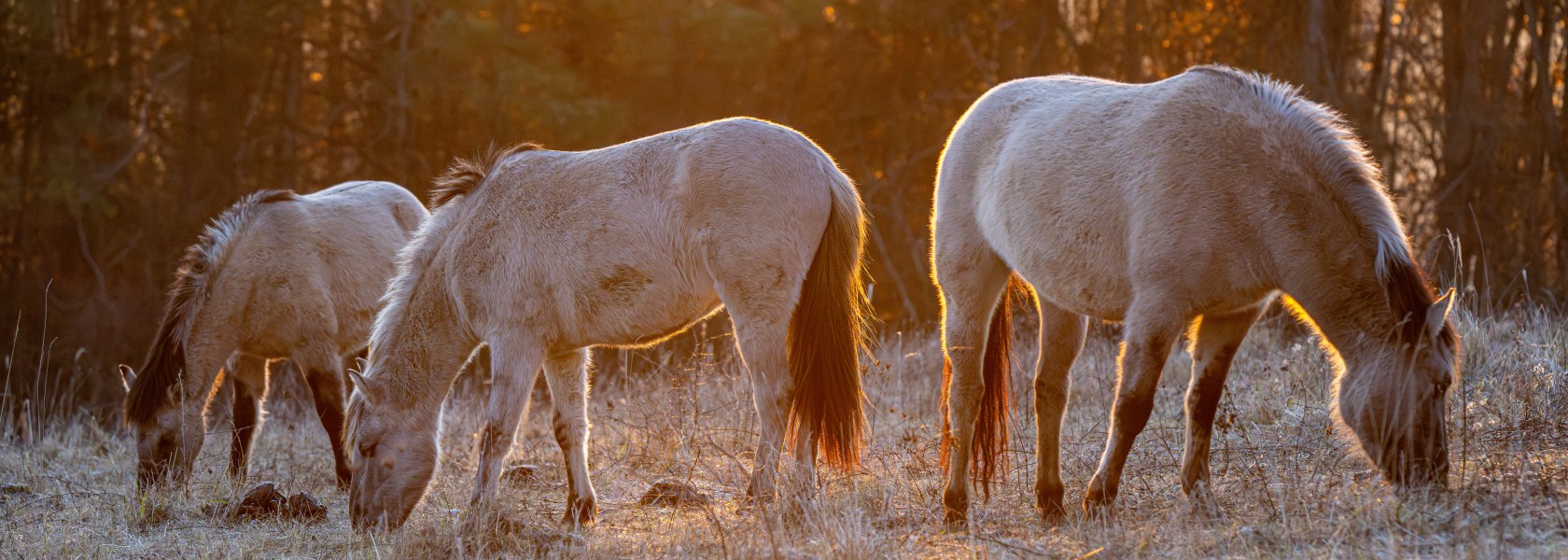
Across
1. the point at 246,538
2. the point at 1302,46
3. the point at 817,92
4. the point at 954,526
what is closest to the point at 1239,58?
the point at 1302,46

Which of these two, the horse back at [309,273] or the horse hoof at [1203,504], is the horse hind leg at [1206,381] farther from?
the horse back at [309,273]

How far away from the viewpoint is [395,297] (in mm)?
5922

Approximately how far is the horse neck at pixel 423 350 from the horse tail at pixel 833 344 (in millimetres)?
1674

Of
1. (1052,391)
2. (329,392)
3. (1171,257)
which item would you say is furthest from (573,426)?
(1171,257)

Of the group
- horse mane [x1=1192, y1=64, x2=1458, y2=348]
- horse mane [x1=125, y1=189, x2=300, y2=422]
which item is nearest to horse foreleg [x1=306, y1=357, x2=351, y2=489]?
horse mane [x1=125, y1=189, x2=300, y2=422]

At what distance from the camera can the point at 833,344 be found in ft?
17.8

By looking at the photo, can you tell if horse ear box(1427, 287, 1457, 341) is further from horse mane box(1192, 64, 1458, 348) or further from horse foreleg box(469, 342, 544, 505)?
horse foreleg box(469, 342, 544, 505)

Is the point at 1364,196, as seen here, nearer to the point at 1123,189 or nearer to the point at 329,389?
the point at 1123,189

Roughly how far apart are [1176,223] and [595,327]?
2628 millimetres

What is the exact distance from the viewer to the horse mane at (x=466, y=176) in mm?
6055

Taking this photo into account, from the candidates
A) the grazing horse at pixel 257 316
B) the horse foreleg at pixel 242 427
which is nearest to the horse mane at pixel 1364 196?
the grazing horse at pixel 257 316

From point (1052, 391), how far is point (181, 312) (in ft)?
17.0

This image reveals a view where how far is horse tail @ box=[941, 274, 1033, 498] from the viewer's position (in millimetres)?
Result: 5289

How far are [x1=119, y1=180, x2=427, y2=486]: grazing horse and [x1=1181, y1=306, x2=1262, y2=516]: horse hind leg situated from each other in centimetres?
511
